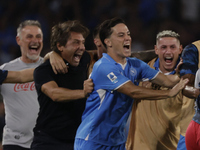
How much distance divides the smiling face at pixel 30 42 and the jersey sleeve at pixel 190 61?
6.07 feet

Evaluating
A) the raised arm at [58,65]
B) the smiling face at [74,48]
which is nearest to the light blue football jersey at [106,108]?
the raised arm at [58,65]

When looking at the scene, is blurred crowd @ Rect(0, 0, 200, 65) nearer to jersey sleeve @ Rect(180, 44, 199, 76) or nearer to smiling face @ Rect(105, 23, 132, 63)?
jersey sleeve @ Rect(180, 44, 199, 76)

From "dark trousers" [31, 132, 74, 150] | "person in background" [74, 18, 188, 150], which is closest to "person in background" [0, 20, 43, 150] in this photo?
"dark trousers" [31, 132, 74, 150]

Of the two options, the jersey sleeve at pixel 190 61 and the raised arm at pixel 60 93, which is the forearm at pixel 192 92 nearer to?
the jersey sleeve at pixel 190 61

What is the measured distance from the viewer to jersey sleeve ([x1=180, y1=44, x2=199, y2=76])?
4059 millimetres

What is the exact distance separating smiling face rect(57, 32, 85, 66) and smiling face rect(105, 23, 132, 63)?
441mm

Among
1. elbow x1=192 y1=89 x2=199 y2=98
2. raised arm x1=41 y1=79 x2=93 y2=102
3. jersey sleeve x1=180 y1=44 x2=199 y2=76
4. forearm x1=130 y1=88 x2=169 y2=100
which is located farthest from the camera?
jersey sleeve x1=180 y1=44 x2=199 y2=76

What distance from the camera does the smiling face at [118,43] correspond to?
136 inches

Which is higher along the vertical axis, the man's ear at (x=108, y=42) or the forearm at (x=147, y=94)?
the man's ear at (x=108, y=42)

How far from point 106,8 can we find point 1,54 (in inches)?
96.1

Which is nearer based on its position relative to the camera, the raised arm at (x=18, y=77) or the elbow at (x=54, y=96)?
the elbow at (x=54, y=96)

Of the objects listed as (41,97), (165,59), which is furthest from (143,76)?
(165,59)

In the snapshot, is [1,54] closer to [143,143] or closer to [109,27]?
[143,143]

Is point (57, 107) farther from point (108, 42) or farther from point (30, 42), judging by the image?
point (30, 42)
